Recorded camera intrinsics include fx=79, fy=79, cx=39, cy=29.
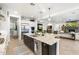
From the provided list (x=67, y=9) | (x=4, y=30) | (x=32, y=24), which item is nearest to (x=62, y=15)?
(x=67, y=9)

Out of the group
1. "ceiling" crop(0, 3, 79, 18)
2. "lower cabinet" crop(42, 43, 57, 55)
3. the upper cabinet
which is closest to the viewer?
"lower cabinet" crop(42, 43, 57, 55)

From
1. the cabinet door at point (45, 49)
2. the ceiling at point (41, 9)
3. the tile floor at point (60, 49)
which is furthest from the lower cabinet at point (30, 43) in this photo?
the ceiling at point (41, 9)

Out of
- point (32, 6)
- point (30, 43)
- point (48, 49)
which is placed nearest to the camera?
point (48, 49)

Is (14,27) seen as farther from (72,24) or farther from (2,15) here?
(72,24)

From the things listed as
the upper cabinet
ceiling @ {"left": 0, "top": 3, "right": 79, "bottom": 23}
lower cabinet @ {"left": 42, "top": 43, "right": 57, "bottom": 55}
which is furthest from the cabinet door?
the upper cabinet

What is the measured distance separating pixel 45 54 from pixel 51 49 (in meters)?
0.20

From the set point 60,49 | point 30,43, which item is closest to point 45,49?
point 60,49

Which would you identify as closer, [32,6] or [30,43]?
[32,6]

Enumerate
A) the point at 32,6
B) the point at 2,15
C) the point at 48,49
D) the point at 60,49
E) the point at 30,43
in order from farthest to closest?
1. the point at 30,43
2. the point at 2,15
3. the point at 60,49
4. the point at 32,6
5. the point at 48,49

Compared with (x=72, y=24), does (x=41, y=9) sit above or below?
above

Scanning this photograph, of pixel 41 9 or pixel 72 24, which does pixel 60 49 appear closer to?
pixel 72 24

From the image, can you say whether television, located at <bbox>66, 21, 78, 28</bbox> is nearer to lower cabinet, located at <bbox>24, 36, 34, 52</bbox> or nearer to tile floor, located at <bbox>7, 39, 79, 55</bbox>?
tile floor, located at <bbox>7, 39, 79, 55</bbox>

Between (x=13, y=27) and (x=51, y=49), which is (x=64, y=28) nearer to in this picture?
(x=51, y=49)

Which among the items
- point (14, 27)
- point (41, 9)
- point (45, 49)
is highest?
point (41, 9)
